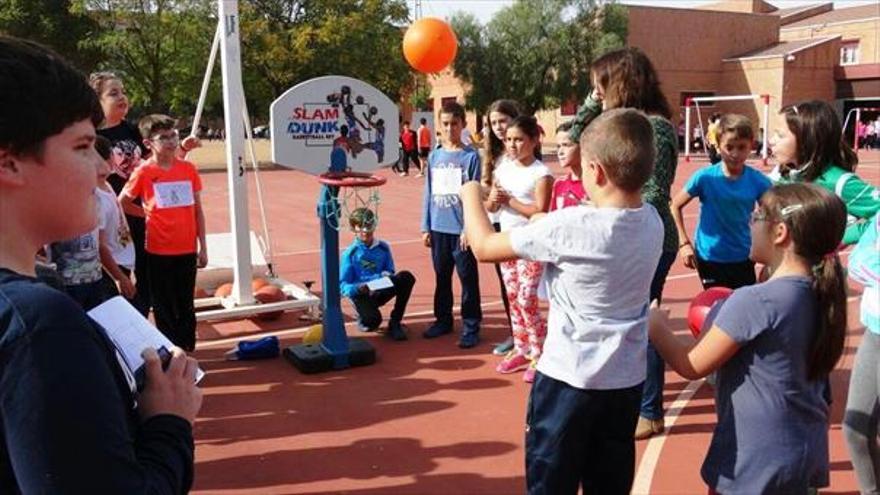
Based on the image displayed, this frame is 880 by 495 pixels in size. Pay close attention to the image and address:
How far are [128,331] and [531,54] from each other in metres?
40.9

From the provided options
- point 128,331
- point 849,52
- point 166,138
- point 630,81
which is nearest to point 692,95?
point 849,52

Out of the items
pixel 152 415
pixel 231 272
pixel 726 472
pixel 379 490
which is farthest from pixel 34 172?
pixel 231 272

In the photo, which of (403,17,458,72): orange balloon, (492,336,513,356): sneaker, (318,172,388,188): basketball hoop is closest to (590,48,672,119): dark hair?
(318,172,388,188): basketball hoop

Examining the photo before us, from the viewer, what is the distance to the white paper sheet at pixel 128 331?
1376 millimetres

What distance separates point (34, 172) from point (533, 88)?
4087 centimetres

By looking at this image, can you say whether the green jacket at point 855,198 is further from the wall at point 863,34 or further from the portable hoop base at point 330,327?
the wall at point 863,34

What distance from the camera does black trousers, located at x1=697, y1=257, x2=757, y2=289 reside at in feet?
16.2

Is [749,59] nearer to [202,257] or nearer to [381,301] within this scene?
[381,301]

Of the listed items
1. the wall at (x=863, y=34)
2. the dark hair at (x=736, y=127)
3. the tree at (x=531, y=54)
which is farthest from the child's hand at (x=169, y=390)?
the wall at (x=863, y=34)

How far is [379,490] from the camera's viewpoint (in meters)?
3.88

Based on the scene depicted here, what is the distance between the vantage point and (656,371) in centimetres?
429

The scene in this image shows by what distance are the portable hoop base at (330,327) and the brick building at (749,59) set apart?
37.3m

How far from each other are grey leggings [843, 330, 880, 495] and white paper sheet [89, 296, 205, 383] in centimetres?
287

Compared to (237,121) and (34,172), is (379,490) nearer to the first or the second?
(34,172)
